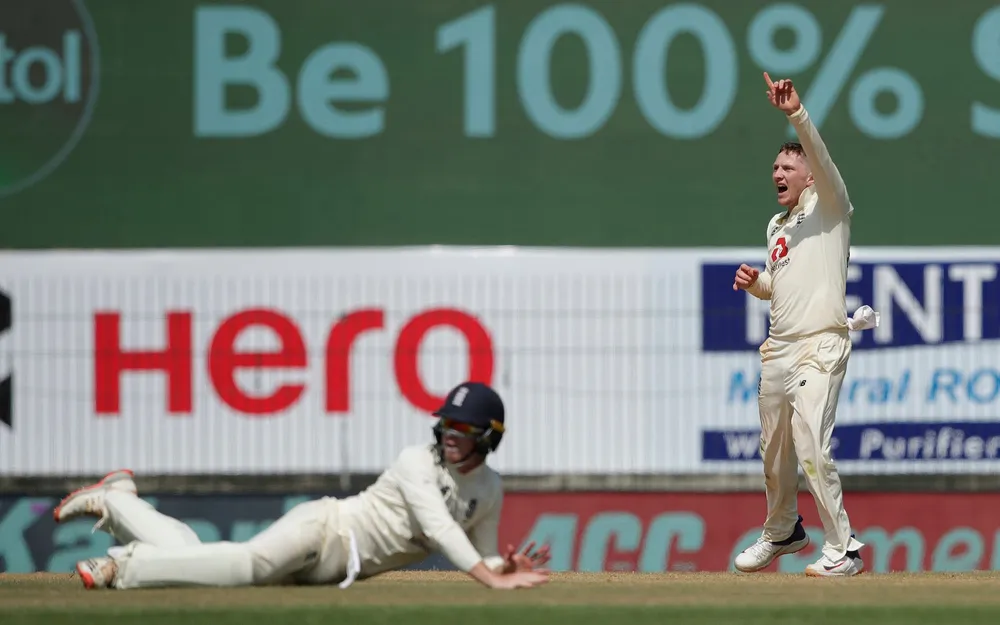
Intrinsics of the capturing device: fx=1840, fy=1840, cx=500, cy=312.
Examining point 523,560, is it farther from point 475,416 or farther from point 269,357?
point 269,357

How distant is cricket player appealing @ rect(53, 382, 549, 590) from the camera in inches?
294

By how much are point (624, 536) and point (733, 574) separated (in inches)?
236

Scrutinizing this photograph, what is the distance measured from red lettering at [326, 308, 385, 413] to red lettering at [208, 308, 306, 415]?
0.22m

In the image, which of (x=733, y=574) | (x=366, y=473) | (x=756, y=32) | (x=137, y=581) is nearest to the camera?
(x=137, y=581)

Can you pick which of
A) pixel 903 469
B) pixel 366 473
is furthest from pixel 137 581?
pixel 903 469

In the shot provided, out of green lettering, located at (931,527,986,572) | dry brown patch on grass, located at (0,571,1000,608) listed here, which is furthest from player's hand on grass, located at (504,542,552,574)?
green lettering, located at (931,527,986,572)

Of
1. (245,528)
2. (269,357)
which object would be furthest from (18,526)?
(269,357)

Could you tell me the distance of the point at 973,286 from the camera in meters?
15.2

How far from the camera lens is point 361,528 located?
25.3 ft

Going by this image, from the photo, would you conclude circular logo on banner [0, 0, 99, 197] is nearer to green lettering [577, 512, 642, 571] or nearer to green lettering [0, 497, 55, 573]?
green lettering [0, 497, 55, 573]

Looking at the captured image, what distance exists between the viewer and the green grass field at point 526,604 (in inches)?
271

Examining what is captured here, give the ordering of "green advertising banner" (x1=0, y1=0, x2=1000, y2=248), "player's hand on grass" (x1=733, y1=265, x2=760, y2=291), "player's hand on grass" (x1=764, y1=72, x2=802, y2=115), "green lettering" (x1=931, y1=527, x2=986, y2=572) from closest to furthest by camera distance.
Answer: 1. "player's hand on grass" (x1=764, y1=72, x2=802, y2=115)
2. "player's hand on grass" (x1=733, y1=265, x2=760, y2=291)
3. "green lettering" (x1=931, y1=527, x2=986, y2=572)
4. "green advertising banner" (x1=0, y1=0, x2=1000, y2=248)

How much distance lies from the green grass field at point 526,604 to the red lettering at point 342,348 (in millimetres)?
6770

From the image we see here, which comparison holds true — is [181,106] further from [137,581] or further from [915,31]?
[137,581]
